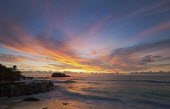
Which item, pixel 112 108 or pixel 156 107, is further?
pixel 156 107

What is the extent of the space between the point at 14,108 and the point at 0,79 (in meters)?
26.2

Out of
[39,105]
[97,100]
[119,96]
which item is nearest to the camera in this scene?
[39,105]

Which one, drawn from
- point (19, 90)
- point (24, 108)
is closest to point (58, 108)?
point (24, 108)

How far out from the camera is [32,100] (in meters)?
18.5

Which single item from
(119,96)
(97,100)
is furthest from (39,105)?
(119,96)

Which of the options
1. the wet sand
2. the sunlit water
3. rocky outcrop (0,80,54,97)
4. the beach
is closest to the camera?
the wet sand

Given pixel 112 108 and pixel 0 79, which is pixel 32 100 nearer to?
pixel 112 108

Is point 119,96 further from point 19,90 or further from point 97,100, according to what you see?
point 19,90

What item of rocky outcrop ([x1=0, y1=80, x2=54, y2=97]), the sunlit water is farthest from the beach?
rocky outcrop ([x1=0, y1=80, x2=54, y2=97])

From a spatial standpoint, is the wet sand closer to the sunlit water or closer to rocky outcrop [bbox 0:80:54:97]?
the sunlit water

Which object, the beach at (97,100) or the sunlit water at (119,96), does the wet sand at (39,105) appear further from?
the sunlit water at (119,96)

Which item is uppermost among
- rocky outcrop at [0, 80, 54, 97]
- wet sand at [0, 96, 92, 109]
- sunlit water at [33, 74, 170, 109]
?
rocky outcrop at [0, 80, 54, 97]

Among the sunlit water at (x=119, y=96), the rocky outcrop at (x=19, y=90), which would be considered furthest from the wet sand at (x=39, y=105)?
the rocky outcrop at (x=19, y=90)

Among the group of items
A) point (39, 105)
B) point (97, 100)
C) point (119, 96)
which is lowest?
point (119, 96)
